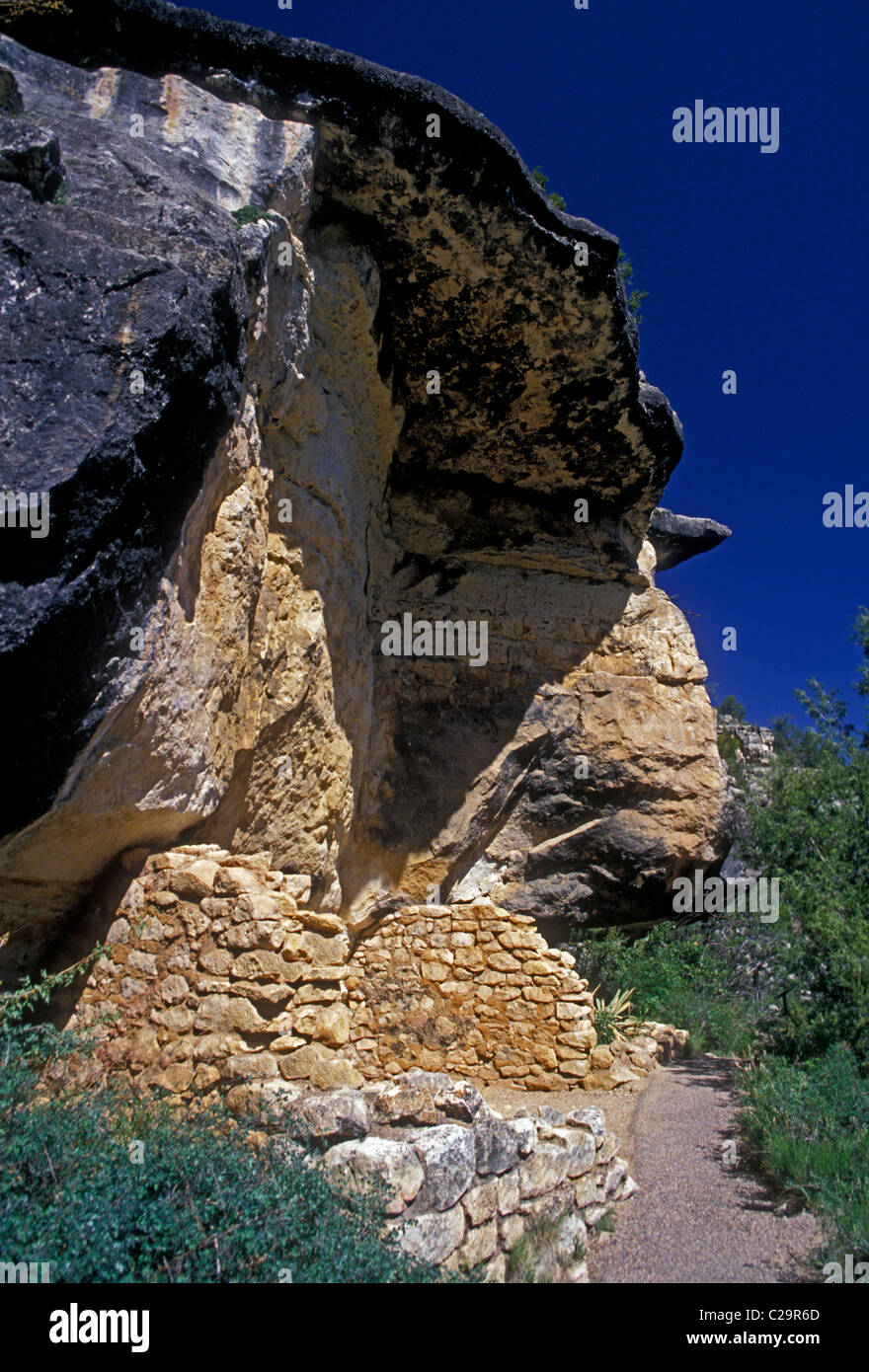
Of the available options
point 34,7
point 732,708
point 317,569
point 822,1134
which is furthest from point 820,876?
point 732,708

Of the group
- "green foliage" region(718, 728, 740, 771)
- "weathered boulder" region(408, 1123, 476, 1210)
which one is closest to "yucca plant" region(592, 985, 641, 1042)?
"weathered boulder" region(408, 1123, 476, 1210)

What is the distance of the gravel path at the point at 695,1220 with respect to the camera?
3.75 meters

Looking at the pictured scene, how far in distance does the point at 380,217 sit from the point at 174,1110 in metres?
5.28

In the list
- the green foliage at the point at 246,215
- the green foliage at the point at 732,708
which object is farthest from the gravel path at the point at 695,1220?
the green foliage at the point at 732,708

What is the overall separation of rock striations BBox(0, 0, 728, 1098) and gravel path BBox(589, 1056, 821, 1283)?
0.93m

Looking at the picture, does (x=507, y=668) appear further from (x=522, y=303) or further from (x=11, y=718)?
(x=11, y=718)

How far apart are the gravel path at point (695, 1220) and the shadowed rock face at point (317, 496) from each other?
2.08 m

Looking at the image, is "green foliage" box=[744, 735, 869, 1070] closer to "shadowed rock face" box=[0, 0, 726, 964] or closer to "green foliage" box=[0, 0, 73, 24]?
"shadowed rock face" box=[0, 0, 726, 964]

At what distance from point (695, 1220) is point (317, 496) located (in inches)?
190

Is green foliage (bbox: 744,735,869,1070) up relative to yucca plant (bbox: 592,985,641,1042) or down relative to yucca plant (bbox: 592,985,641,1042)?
up

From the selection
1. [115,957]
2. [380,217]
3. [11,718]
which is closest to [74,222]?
[11,718]

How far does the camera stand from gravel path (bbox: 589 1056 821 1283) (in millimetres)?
3754

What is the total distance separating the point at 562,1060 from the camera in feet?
20.6

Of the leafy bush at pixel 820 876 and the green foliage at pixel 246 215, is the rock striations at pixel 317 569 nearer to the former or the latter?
the green foliage at pixel 246 215
